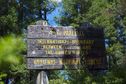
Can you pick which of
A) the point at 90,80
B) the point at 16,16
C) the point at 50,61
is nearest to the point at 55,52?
A: the point at 50,61

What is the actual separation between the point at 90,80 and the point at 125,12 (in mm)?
6009

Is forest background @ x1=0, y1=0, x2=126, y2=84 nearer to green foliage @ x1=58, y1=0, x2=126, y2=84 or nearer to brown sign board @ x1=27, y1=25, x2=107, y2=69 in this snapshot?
green foliage @ x1=58, y1=0, x2=126, y2=84

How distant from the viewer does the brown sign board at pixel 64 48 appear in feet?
36.7

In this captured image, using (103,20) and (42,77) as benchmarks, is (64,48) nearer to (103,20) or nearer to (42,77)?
(42,77)

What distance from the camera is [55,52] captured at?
11.2 metres

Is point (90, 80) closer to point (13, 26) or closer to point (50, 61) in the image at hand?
point (50, 61)

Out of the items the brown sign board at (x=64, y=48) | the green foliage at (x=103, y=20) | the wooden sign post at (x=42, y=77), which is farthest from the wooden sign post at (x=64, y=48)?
the green foliage at (x=103, y=20)

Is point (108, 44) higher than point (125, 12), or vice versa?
point (125, 12)

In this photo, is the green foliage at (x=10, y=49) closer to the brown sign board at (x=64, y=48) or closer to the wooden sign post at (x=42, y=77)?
the brown sign board at (x=64, y=48)

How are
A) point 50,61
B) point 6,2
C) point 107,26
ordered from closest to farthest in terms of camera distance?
1. point 50,61
2. point 107,26
3. point 6,2

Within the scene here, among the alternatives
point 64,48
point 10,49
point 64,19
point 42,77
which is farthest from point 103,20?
point 10,49

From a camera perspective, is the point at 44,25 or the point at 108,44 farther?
the point at 108,44

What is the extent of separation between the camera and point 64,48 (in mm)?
11359

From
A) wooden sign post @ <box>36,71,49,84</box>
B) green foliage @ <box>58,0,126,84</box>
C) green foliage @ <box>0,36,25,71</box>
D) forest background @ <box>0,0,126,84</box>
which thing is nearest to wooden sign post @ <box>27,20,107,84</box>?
wooden sign post @ <box>36,71,49,84</box>
